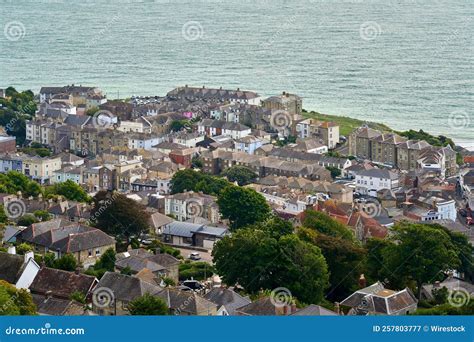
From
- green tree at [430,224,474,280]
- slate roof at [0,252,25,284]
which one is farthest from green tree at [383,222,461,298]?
slate roof at [0,252,25,284]

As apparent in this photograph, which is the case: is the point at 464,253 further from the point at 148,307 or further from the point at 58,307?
the point at 58,307

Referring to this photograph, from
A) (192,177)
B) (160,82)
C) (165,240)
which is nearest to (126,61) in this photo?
(160,82)

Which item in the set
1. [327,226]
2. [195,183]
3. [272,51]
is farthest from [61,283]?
[272,51]

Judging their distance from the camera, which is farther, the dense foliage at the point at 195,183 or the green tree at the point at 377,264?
the dense foliage at the point at 195,183

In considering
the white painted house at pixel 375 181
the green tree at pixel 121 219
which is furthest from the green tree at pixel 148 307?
the white painted house at pixel 375 181

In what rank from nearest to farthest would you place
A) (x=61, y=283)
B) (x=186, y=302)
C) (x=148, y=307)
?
(x=148, y=307) → (x=186, y=302) → (x=61, y=283)

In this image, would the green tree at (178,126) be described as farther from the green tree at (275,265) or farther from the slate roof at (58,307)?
the slate roof at (58,307)
